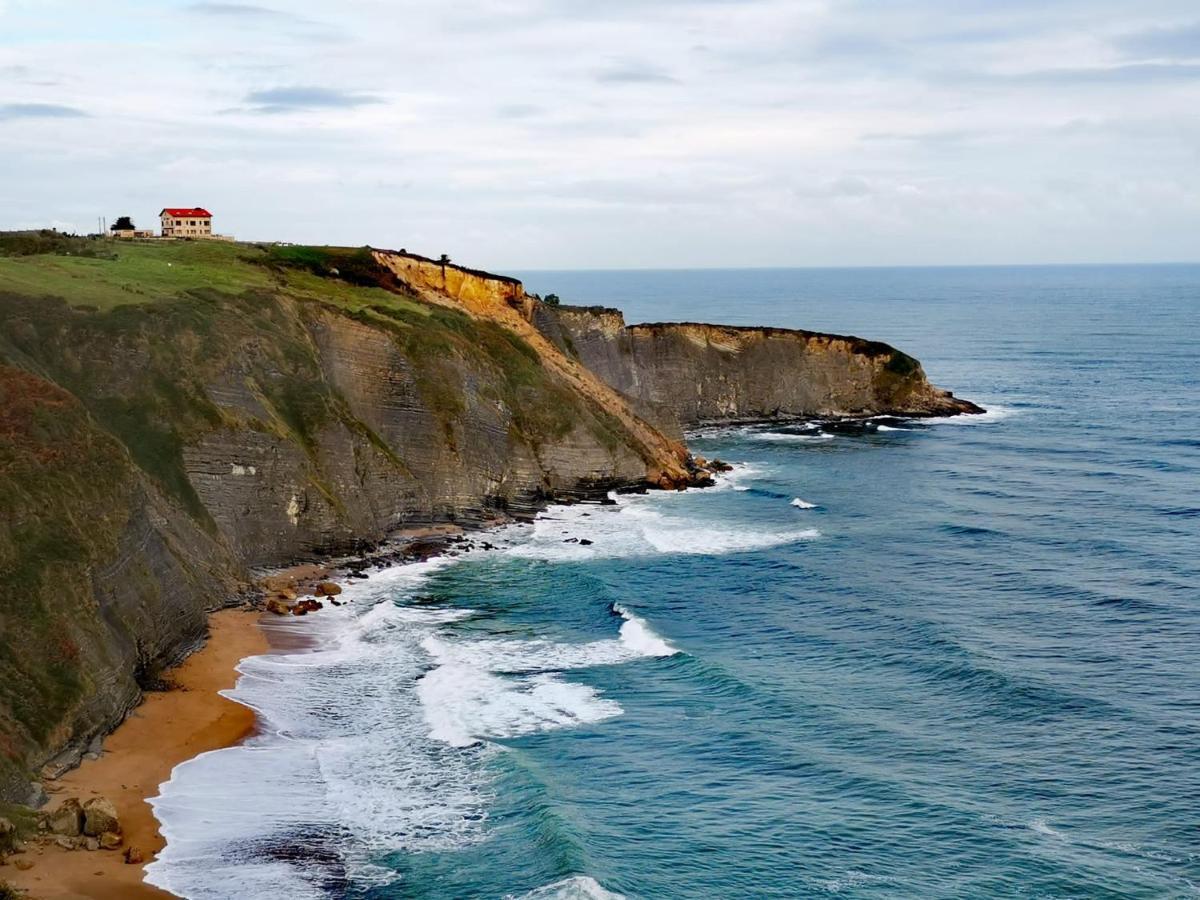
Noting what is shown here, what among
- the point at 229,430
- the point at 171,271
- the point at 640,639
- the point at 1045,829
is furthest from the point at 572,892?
the point at 171,271

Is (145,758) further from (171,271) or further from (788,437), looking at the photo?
(788,437)

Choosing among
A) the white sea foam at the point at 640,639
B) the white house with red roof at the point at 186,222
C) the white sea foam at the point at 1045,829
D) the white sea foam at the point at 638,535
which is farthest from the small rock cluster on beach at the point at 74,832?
the white house with red roof at the point at 186,222

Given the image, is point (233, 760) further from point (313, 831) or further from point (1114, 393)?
point (1114, 393)

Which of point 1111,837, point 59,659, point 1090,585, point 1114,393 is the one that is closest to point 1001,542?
point 1090,585

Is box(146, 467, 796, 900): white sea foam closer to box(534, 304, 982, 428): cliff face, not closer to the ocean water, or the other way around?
the ocean water

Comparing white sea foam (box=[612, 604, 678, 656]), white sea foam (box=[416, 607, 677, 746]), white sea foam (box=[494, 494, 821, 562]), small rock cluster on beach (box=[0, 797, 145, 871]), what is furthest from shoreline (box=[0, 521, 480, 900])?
white sea foam (box=[612, 604, 678, 656])

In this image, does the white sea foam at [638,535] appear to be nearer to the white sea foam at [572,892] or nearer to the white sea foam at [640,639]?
the white sea foam at [640,639]
